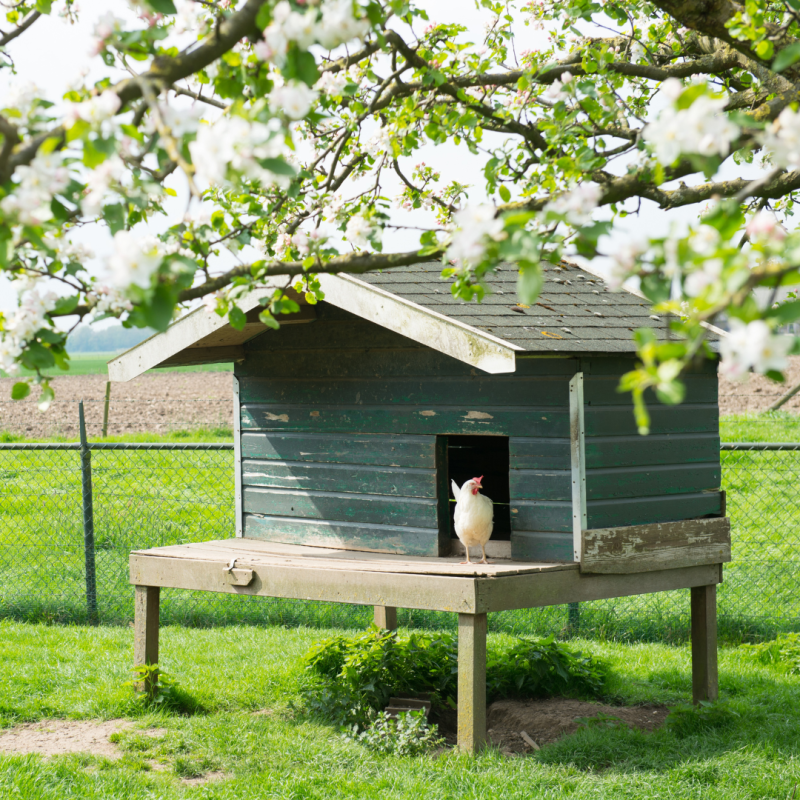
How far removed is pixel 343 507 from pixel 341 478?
17cm

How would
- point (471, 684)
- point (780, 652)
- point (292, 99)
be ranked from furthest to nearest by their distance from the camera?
point (780, 652), point (471, 684), point (292, 99)

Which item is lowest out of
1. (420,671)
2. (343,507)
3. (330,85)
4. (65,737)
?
(65,737)

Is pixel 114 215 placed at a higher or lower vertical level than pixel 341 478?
higher

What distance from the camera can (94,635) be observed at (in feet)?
22.5

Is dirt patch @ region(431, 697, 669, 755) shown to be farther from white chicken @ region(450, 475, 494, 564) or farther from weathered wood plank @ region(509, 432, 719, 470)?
weathered wood plank @ region(509, 432, 719, 470)

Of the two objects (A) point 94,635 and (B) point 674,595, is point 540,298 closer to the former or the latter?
(B) point 674,595

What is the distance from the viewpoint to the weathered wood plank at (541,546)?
4508 mm

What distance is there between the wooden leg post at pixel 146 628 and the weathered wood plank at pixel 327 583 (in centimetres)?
11

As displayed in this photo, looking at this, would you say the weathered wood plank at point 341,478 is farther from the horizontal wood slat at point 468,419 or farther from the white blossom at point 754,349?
the white blossom at point 754,349

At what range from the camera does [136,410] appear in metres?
20.2

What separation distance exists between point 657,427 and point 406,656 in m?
1.98

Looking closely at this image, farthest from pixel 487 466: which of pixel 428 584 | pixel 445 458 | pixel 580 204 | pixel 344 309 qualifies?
pixel 580 204

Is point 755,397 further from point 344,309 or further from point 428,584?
point 428,584

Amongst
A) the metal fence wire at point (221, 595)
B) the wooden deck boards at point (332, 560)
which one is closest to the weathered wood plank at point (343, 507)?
the wooden deck boards at point (332, 560)
